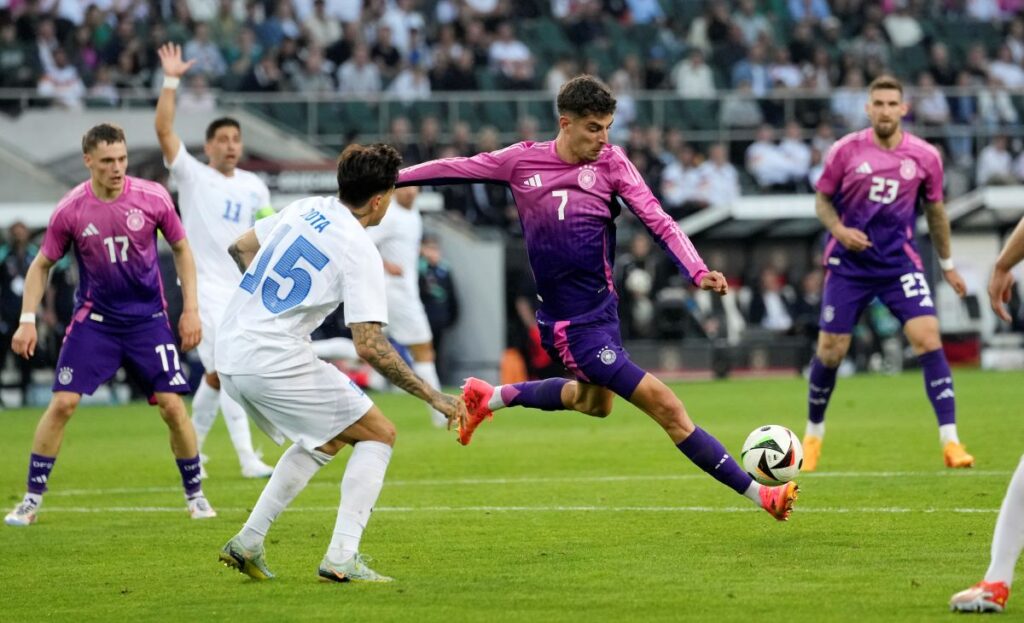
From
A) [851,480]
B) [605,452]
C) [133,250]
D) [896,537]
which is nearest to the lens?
[896,537]

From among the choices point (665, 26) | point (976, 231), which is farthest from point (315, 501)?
point (665, 26)

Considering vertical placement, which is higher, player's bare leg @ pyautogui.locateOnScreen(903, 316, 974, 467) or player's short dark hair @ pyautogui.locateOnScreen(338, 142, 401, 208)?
player's short dark hair @ pyautogui.locateOnScreen(338, 142, 401, 208)

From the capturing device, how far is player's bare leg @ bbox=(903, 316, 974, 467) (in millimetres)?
12703

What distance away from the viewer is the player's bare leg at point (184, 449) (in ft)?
35.7

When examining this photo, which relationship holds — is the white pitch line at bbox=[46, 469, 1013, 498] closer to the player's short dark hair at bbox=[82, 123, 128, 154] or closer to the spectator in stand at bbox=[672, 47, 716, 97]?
the player's short dark hair at bbox=[82, 123, 128, 154]

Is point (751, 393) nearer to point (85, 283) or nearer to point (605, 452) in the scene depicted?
point (605, 452)

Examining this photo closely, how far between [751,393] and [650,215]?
13.0 metres

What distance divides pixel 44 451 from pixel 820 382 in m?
5.74

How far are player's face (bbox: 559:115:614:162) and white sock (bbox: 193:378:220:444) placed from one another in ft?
17.5

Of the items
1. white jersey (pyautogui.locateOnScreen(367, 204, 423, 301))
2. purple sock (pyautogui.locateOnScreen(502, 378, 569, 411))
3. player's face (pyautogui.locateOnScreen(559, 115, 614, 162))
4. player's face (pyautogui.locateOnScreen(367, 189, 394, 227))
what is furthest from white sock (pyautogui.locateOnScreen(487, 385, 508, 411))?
white jersey (pyautogui.locateOnScreen(367, 204, 423, 301))

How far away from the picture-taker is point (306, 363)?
311 inches

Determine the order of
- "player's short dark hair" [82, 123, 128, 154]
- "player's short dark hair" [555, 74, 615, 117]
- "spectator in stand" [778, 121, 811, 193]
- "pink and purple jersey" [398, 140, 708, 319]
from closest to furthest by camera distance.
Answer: "player's short dark hair" [555, 74, 615, 117], "pink and purple jersey" [398, 140, 708, 319], "player's short dark hair" [82, 123, 128, 154], "spectator in stand" [778, 121, 811, 193]

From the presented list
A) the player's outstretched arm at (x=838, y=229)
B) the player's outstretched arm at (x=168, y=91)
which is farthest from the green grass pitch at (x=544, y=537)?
the player's outstretched arm at (x=168, y=91)

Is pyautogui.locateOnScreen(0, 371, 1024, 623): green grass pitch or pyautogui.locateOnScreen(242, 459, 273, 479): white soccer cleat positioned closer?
pyautogui.locateOnScreen(0, 371, 1024, 623): green grass pitch
